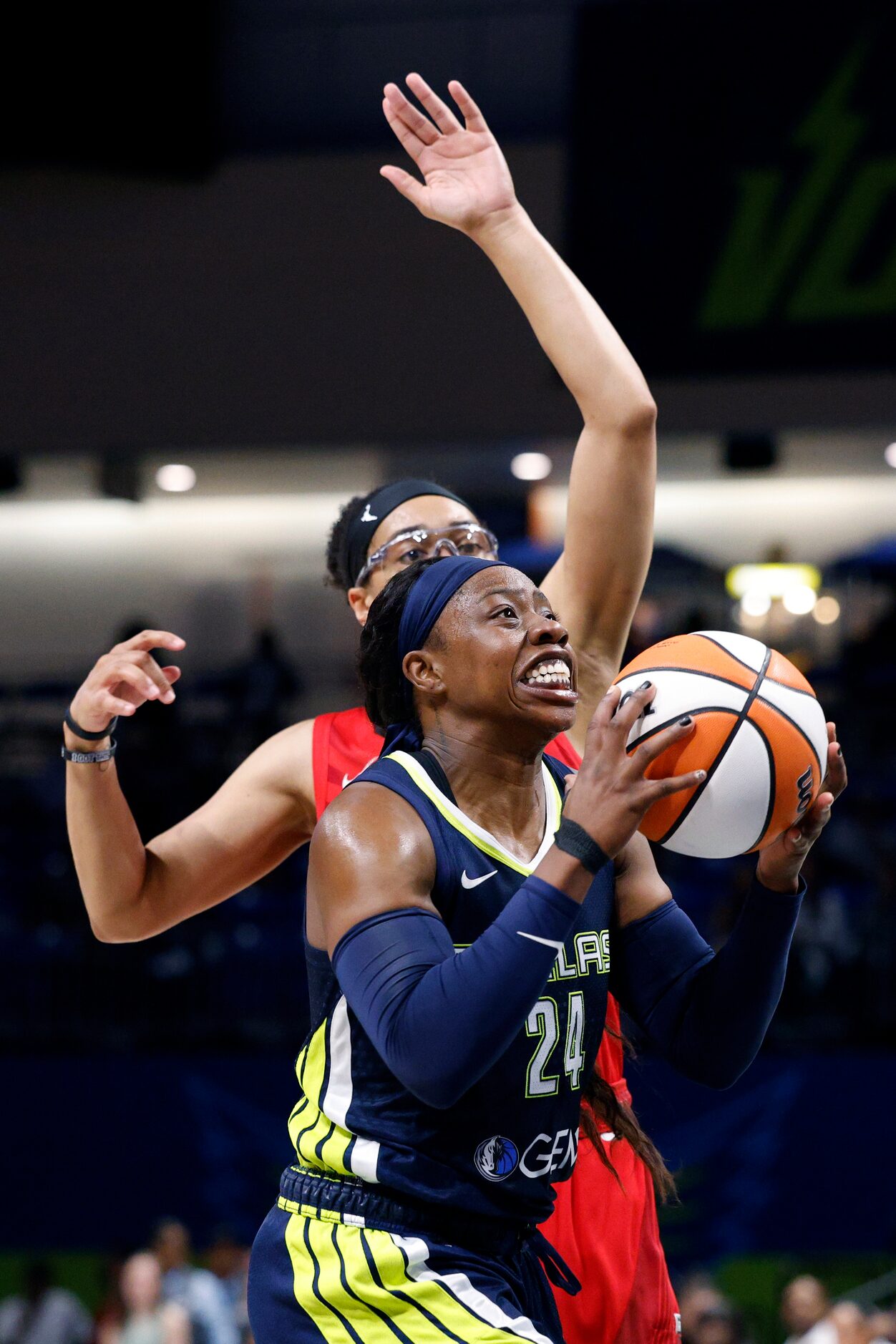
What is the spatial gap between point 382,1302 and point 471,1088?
319 millimetres

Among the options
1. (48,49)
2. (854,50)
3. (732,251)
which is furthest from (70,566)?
(854,50)

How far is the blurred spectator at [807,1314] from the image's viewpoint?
768 cm

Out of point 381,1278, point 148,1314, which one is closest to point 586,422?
point 381,1278

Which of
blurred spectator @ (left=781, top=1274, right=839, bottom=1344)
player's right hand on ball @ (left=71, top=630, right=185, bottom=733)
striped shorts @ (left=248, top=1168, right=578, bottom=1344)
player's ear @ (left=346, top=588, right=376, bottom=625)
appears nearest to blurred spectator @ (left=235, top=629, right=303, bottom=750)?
blurred spectator @ (left=781, top=1274, right=839, bottom=1344)

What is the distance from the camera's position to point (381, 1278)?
2.20 metres

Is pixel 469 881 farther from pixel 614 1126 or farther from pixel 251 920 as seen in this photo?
pixel 251 920

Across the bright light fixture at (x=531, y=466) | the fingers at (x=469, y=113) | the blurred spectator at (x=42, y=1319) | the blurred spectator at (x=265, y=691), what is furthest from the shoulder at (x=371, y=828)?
the bright light fixture at (x=531, y=466)

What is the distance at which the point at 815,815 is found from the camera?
8.14ft

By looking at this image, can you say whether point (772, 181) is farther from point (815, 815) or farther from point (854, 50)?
point (815, 815)

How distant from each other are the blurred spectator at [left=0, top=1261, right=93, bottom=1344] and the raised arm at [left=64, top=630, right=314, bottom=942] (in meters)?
6.99

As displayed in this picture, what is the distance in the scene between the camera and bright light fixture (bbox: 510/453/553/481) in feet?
43.1

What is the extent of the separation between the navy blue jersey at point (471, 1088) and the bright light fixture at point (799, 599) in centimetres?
1173

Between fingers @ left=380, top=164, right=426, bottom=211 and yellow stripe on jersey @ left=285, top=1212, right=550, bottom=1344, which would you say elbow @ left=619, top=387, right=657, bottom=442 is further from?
yellow stripe on jersey @ left=285, top=1212, right=550, bottom=1344

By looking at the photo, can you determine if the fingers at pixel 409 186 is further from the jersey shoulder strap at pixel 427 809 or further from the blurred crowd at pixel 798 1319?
the blurred crowd at pixel 798 1319
